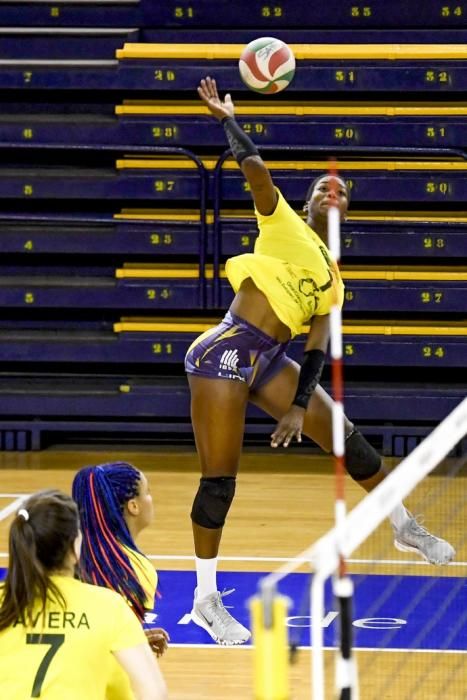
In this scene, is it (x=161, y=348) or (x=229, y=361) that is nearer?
(x=229, y=361)

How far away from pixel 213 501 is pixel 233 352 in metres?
0.61

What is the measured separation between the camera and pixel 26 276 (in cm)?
1057

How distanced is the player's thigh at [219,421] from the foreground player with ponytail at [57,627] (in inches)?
100

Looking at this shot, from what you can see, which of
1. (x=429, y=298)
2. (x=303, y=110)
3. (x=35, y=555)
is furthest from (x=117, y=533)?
(x=303, y=110)

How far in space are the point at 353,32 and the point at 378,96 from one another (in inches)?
20.7

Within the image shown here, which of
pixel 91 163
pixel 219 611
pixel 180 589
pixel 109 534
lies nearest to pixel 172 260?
pixel 91 163

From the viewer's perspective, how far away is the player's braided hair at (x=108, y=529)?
3881 millimetres

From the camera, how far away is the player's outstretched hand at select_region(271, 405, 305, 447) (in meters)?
5.56

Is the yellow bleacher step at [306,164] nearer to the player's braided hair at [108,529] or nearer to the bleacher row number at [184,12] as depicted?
the bleacher row number at [184,12]

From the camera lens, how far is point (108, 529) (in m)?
3.98

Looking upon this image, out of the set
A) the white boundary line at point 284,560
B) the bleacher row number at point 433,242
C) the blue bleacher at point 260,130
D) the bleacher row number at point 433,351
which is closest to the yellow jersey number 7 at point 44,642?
the white boundary line at point 284,560

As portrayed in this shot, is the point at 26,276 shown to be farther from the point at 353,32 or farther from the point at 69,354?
the point at 353,32

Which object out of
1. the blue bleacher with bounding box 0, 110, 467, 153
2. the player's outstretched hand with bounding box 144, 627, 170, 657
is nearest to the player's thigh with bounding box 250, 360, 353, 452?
the player's outstretched hand with bounding box 144, 627, 170, 657

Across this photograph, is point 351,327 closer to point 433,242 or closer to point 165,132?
point 433,242
